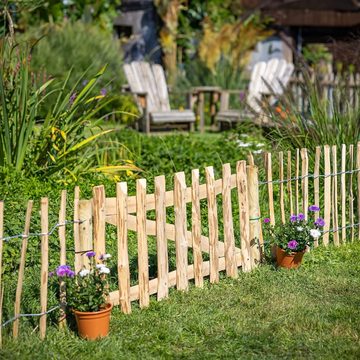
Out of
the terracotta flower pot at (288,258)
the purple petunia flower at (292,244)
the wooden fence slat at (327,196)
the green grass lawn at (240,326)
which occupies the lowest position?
the green grass lawn at (240,326)

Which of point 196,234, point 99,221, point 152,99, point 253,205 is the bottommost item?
point 196,234

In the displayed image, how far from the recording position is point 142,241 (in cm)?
458

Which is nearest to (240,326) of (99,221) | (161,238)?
(161,238)

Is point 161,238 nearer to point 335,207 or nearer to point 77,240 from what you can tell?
point 77,240

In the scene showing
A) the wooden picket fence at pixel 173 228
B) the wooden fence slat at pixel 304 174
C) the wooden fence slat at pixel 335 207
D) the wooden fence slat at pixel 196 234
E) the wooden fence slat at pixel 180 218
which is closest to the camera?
the wooden picket fence at pixel 173 228

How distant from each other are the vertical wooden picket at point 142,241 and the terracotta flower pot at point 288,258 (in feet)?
3.87

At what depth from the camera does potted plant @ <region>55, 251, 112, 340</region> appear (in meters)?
4.10

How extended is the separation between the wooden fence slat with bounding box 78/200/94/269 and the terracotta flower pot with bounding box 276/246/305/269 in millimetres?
1636

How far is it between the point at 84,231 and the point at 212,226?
42.3 inches

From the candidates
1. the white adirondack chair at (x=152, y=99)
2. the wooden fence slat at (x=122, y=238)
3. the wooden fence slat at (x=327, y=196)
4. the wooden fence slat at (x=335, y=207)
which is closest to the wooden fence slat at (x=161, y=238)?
the wooden fence slat at (x=122, y=238)

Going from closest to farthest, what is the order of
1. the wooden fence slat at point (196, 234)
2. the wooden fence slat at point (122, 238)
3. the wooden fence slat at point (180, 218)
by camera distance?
the wooden fence slat at point (122, 238)
the wooden fence slat at point (180, 218)
the wooden fence slat at point (196, 234)

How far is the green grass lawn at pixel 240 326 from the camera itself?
396 centimetres

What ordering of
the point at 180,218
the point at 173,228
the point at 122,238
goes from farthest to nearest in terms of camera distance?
the point at 173,228 < the point at 180,218 < the point at 122,238

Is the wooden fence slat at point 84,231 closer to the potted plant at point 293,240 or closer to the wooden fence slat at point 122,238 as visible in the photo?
the wooden fence slat at point 122,238
